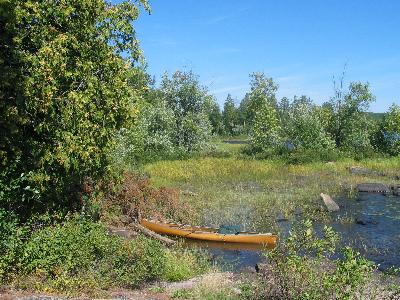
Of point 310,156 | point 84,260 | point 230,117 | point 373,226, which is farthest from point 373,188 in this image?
point 230,117

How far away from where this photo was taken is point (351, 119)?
62031 millimetres

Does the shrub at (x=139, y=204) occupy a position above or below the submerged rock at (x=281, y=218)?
above

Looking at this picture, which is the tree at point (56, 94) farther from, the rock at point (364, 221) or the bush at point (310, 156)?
the bush at point (310, 156)

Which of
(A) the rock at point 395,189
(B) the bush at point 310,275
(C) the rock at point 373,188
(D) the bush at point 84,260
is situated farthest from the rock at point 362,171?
(B) the bush at point 310,275

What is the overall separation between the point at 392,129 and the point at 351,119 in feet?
18.2

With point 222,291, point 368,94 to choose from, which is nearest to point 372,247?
point 222,291

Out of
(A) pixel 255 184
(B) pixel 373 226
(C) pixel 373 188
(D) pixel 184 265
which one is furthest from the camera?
(A) pixel 255 184

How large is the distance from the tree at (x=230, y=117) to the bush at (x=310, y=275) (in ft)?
429

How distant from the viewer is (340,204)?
32969 mm

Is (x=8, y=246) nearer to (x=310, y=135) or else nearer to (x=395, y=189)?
(x=395, y=189)

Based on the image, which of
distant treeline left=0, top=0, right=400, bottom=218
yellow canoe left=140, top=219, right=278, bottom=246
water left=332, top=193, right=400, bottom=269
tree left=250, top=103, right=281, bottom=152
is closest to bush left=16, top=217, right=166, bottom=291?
distant treeline left=0, top=0, right=400, bottom=218

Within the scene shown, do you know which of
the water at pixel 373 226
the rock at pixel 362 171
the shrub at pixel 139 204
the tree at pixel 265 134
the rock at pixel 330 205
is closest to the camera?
the water at pixel 373 226

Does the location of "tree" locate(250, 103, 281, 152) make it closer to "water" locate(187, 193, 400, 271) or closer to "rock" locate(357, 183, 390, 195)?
"rock" locate(357, 183, 390, 195)

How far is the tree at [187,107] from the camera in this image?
56.2 meters
